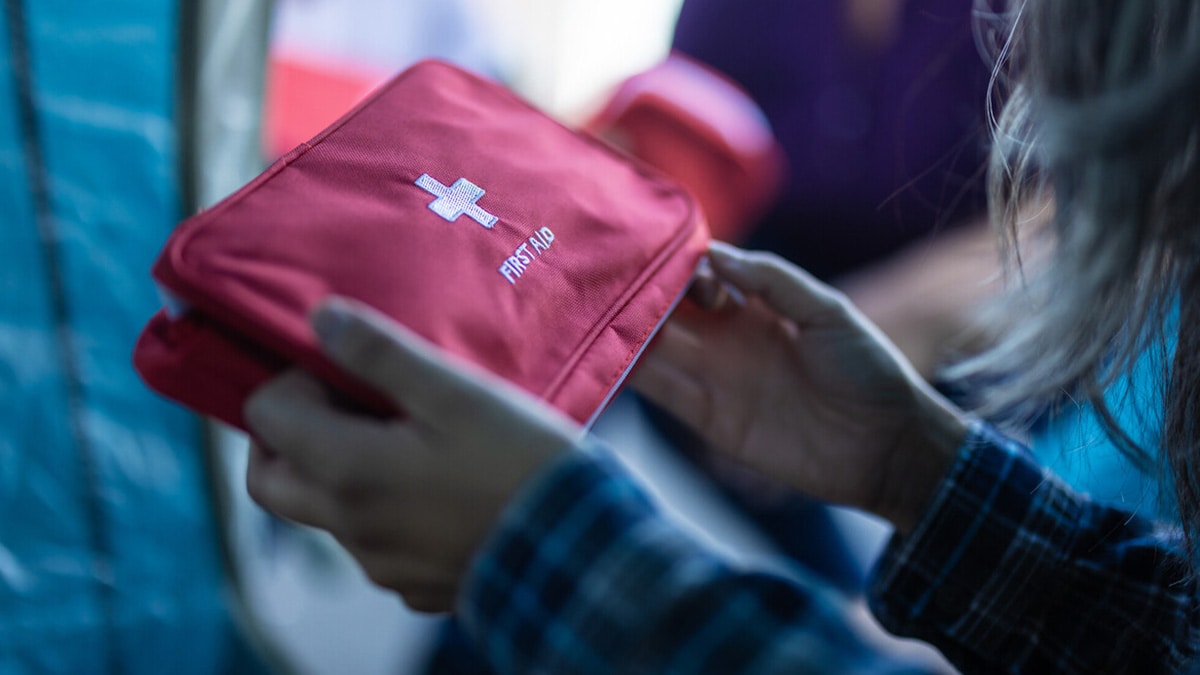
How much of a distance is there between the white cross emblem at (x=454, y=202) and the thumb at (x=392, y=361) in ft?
0.32

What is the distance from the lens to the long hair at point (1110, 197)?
1.12 ft

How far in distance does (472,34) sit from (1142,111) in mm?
1240

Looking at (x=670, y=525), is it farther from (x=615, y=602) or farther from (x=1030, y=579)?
(x=1030, y=579)

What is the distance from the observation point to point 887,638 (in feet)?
3.10

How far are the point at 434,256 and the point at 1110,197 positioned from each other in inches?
12.7

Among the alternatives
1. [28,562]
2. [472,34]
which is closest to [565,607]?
[28,562]

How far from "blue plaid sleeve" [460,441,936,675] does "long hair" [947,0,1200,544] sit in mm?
199

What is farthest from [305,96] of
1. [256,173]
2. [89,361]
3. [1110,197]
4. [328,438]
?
[1110,197]

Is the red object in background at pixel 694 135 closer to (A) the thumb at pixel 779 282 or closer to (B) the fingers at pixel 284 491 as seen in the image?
(A) the thumb at pixel 779 282

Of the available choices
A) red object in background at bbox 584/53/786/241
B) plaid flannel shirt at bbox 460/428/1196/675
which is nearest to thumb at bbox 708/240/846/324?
plaid flannel shirt at bbox 460/428/1196/675

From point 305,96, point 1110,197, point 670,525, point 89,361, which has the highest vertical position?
point 1110,197

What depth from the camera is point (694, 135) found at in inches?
41.0

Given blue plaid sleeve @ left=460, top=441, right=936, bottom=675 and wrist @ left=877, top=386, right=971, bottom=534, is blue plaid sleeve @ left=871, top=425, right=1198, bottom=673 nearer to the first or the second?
wrist @ left=877, top=386, right=971, bottom=534

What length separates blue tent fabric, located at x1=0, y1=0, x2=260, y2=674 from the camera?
1.94 ft
